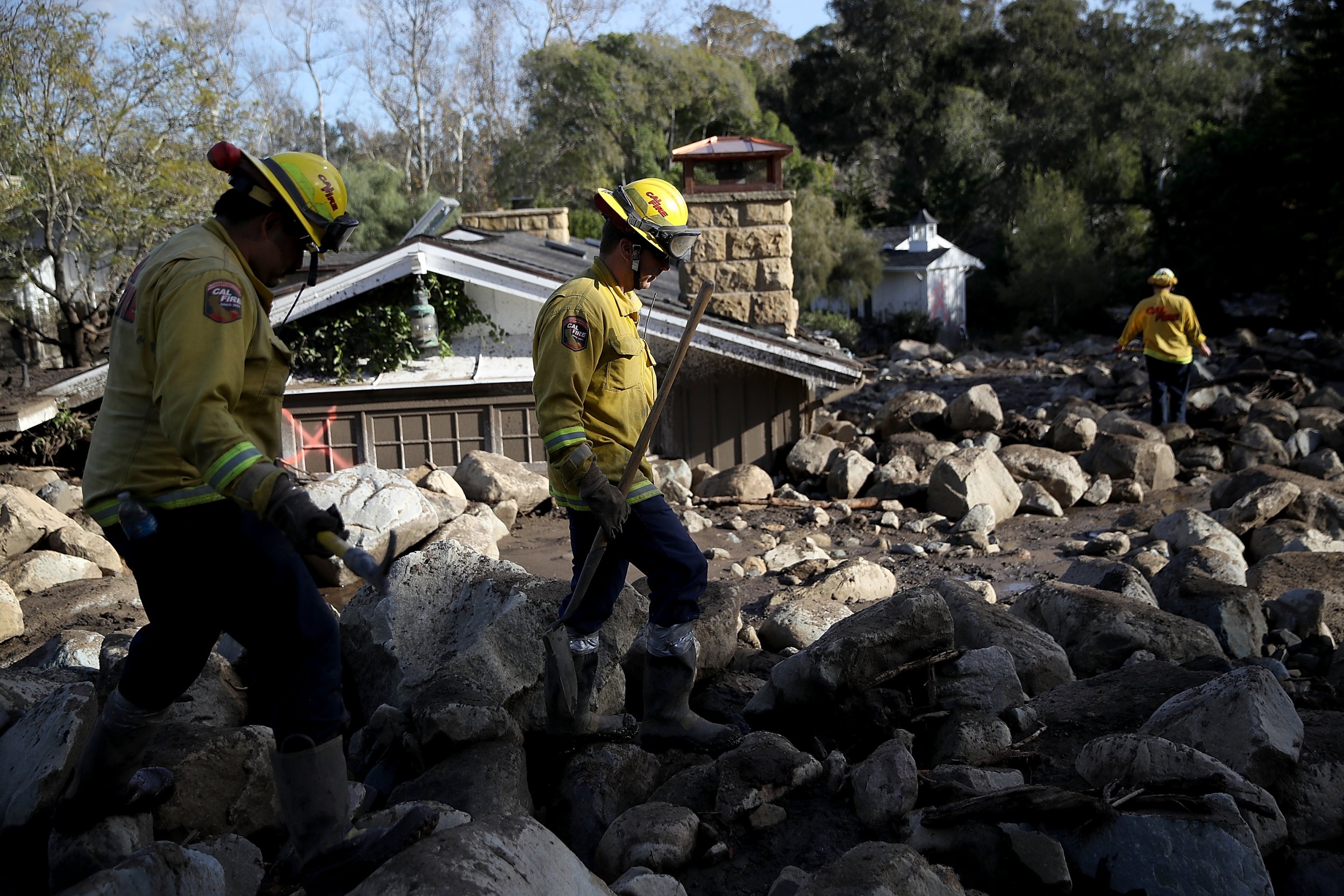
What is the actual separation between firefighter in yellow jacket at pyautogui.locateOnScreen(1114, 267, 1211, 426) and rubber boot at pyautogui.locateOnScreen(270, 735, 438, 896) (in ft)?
36.8

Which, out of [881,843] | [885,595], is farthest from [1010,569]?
[881,843]

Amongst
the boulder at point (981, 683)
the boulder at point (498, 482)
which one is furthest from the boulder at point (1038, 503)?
the boulder at point (981, 683)

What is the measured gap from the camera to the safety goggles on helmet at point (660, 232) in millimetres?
3730

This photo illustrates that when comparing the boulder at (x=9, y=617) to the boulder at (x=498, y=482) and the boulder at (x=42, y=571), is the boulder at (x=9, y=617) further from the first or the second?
the boulder at (x=498, y=482)

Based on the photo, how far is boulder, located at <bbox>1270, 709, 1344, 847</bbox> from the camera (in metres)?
3.15

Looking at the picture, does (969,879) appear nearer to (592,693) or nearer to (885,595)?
(592,693)

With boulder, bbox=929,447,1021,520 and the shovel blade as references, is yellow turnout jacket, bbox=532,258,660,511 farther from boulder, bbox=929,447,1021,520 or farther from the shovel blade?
boulder, bbox=929,447,1021,520

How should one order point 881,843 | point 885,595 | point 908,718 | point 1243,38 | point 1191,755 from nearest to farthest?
point 881,843 < point 1191,755 < point 908,718 < point 885,595 < point 1243,38

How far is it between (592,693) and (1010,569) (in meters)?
5.42

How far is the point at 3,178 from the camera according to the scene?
15.8 m

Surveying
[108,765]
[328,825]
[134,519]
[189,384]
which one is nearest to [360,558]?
[189,384]

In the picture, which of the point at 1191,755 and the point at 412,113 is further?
Result: the point at 412,113

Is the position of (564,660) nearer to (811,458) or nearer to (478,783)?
(478,783)

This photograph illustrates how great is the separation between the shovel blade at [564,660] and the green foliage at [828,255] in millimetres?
27135
